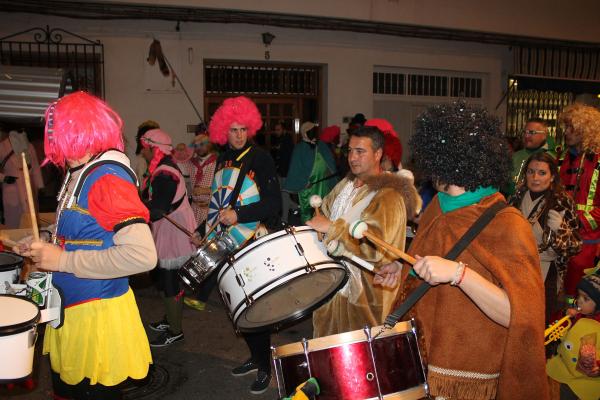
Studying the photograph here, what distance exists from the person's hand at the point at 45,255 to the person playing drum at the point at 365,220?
139 centimetres

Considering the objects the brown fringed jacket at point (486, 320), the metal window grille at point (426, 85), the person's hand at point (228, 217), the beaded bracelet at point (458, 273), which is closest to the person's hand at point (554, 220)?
the brown fringed jacket at point (486, 320)

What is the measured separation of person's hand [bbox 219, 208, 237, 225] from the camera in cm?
411

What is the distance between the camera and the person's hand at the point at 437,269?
192cm

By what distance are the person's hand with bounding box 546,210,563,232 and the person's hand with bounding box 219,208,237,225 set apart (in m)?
2.56

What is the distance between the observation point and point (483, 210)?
83.4 inches

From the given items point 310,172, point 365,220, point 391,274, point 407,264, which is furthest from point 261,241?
point 310,172

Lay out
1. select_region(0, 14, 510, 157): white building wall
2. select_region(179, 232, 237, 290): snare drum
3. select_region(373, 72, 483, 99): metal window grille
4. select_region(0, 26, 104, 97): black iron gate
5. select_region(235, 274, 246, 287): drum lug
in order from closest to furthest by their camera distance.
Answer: select_region(235, 274, 246, 287): drum lug, select_region(179, 232, 237, 290): snare drum, select_region(0, 26, 104, 97): black iron gate, select_region(0, 14, 510, 157): white building wall, select_region(373, 72, 483, 99): metal window grille

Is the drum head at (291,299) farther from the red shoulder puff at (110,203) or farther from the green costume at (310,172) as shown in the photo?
the green costume at (310,172)

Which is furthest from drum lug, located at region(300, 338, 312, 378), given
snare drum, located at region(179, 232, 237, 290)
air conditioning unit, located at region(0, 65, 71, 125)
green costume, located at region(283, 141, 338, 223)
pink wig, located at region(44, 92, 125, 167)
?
green costume, located at region(283, 141, 338, 223)

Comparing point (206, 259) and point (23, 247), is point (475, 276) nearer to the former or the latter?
point (23, 247)

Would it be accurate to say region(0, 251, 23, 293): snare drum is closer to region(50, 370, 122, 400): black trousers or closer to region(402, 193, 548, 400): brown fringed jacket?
region(50, 370, 122, 400): black trousers

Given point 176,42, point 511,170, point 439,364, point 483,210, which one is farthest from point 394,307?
point 176,42

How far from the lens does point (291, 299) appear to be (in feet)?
10.5

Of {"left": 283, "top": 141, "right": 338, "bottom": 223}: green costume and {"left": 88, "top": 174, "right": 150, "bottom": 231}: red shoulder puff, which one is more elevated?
{"left": 88, "top": 174, "right": 150, "bottom": 231}: red shoulder puff
